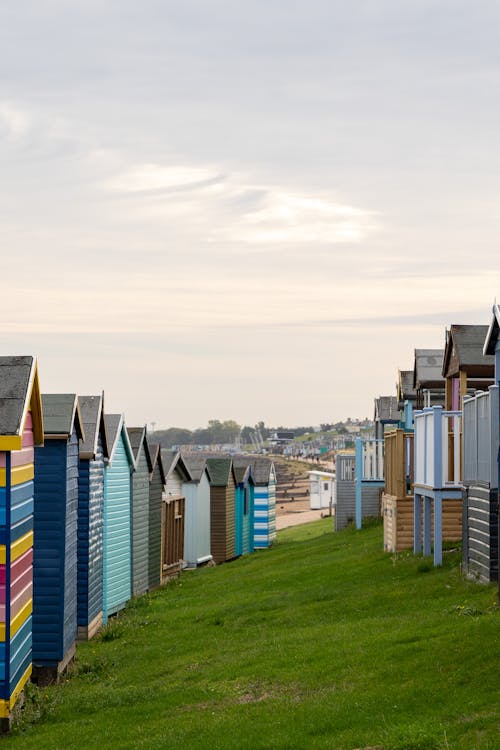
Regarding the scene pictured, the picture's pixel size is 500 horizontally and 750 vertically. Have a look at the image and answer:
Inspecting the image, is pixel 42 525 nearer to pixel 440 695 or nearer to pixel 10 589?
pixel 10 589

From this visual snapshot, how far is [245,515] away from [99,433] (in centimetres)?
3316

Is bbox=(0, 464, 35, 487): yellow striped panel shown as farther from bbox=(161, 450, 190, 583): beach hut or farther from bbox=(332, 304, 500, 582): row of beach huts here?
bbox=(161, 450, 190, 583): beach hut

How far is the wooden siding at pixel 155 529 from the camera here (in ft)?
105

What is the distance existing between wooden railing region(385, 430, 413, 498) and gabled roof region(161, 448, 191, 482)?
12216 millimetres

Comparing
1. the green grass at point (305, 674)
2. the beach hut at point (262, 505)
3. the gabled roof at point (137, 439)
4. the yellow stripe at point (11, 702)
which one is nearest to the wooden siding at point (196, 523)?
the gabled roof at point (137, 439)

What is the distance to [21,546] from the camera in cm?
1459

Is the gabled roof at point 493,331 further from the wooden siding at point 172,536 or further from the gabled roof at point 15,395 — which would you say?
the wooden siding at point 172,536

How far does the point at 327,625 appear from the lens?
675 inches

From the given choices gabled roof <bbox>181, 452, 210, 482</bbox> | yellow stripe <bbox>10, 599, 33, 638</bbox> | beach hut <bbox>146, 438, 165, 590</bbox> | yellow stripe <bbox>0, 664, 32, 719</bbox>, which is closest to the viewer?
yellow stripe <bbox>0, 664, 32, 719</bbox>

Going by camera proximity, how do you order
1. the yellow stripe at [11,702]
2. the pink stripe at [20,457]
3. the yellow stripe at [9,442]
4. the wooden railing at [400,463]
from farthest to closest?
1. the wooden railing at [400,463]
2. the yellow stripe at [11,702]
3. the pink stripe at [20,457]
4. the yellow stripe at [9,442]

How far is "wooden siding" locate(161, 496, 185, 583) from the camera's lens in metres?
35.5

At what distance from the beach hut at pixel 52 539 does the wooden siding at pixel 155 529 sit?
494 inches

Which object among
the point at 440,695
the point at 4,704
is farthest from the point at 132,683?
the point at 440,695

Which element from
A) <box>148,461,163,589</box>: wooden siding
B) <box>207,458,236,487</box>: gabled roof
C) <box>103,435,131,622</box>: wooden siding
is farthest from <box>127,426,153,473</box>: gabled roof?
<box>207,458,236,487</box>: gabled roof
